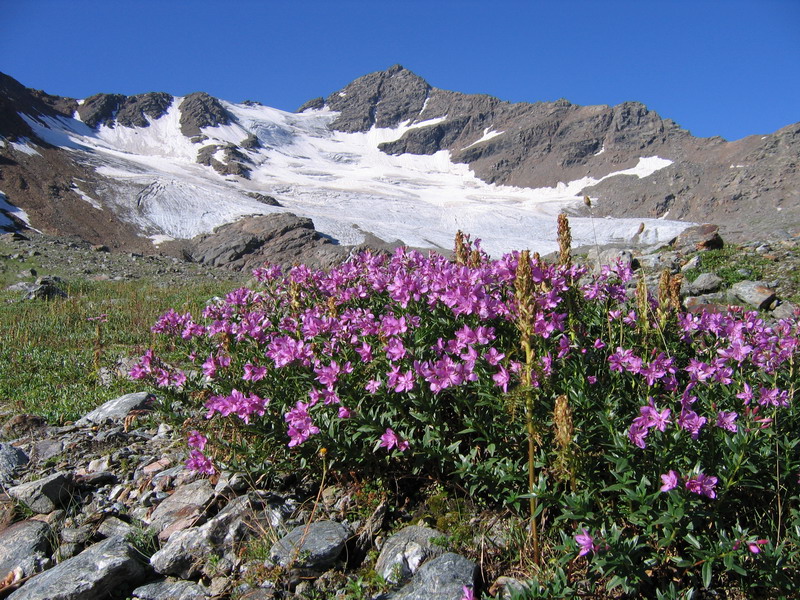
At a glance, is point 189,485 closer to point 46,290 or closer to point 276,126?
point 46,290

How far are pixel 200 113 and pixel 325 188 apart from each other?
59695 millimetres

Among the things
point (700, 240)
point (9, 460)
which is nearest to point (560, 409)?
point (9, 460)

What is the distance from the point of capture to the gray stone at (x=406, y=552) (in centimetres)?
273

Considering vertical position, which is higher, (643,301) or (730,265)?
(730,265)

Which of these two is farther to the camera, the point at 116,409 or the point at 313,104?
the point at 313,104

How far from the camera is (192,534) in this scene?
124 inches

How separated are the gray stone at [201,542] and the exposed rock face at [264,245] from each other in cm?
3871

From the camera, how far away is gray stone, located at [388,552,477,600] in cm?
245

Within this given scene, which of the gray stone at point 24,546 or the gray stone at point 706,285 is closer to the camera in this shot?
the gray stone at point 24,546

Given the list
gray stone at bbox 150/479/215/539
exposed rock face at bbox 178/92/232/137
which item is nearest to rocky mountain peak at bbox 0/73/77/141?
exposed rock face at bbox 178/92/232/137

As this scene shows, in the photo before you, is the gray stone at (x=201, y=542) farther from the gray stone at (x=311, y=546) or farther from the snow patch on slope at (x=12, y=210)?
the snow patch on slope at (x=12, y=210)

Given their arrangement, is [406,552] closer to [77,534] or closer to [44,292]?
[77,534]

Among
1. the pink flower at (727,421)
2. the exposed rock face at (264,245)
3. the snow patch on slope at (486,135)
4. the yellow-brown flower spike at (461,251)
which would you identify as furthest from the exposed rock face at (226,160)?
the pink flower at (727,421)

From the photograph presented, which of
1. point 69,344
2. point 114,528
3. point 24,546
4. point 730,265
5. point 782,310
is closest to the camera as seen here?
point 24,546
